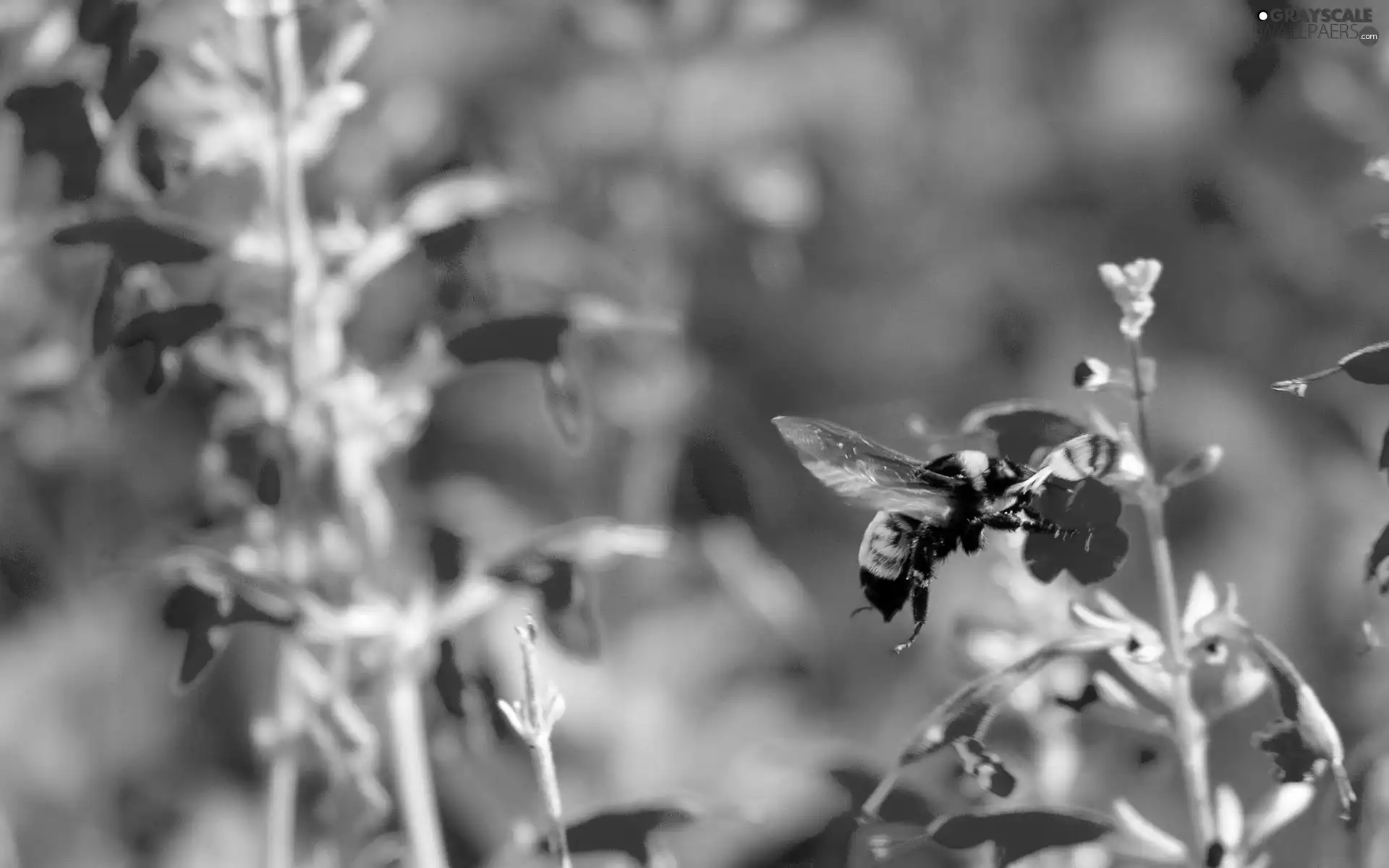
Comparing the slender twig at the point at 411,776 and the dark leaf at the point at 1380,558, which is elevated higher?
the dark leaf at the point at 1380,558

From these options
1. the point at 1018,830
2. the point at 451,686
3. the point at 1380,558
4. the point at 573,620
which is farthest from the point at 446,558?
the point at 1380,558

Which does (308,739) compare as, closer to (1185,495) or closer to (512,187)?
(512,187)

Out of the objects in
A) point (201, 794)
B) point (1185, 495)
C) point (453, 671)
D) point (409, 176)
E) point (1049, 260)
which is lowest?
point (201, 794)

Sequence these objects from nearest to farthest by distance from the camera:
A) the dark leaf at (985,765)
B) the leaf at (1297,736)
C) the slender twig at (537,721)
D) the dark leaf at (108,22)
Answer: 1. the slender twig at (537,721)
2. the leaf at (1297,736)
3. the dark leaf at (985,765)
4. the dark leaf at (108,22)

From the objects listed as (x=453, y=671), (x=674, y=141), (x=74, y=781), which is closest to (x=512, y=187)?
(x=453, y=671)

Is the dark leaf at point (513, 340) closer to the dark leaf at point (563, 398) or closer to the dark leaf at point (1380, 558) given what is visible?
the dark leaf at point (563, 398)

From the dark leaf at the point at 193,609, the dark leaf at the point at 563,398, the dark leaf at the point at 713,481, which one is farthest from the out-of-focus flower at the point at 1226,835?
the dark leaf at the point at 713,481
